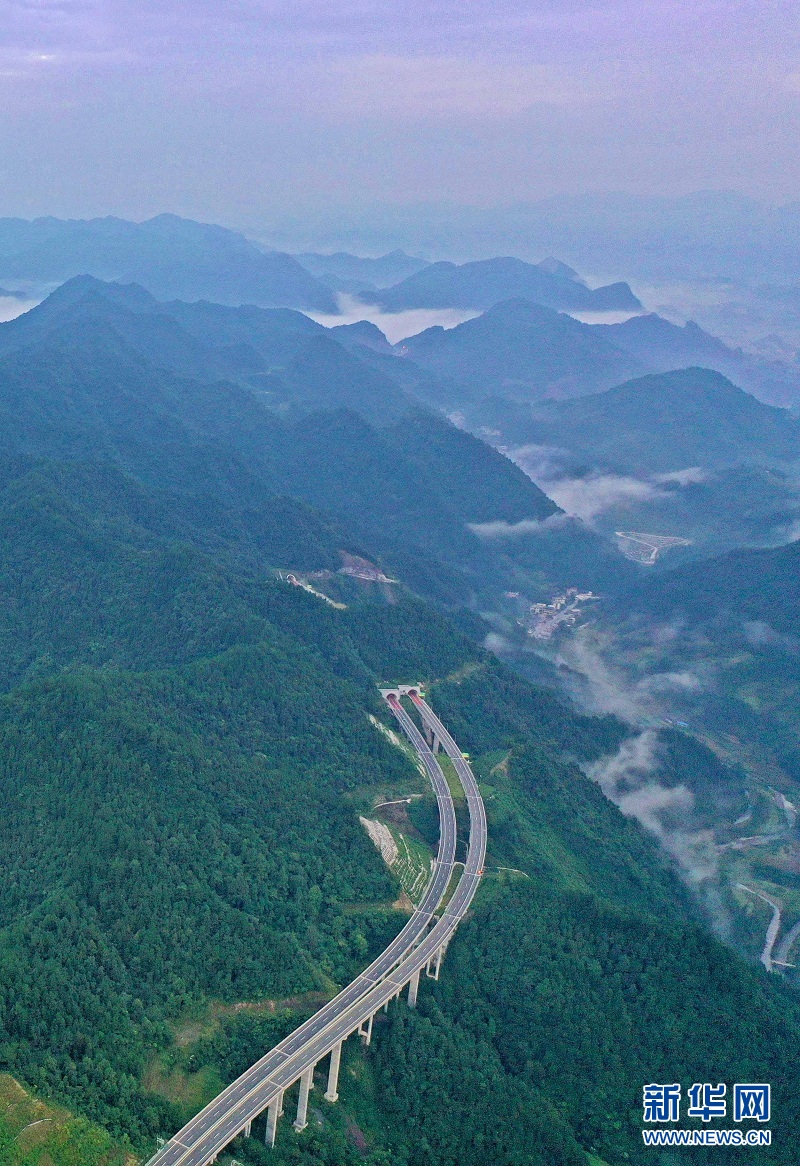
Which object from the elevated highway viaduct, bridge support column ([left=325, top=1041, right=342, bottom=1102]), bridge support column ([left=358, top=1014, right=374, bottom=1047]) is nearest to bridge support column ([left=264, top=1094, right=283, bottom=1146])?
the elevated highway viaduct

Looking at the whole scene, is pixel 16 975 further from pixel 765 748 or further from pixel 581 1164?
pixel 765 748

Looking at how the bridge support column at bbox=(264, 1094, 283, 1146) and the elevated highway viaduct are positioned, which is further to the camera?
the bridge support column at bbox=(264, 1094, 283, 1146)

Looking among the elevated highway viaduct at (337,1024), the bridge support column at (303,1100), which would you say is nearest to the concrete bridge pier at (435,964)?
the elevated highway viaduct at (337,1024)

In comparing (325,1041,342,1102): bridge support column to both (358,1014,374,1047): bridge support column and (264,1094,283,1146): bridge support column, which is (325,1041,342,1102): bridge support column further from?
(264,1094,283,1146): bridge support column

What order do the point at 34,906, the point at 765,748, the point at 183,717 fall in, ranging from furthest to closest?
the point at 765,748 < the point at 183,717 < the point at 34,906

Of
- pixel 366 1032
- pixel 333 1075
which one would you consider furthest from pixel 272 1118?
pixel 366 1032

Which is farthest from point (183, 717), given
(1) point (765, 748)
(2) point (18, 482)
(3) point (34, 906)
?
(1) point (765, 748)
